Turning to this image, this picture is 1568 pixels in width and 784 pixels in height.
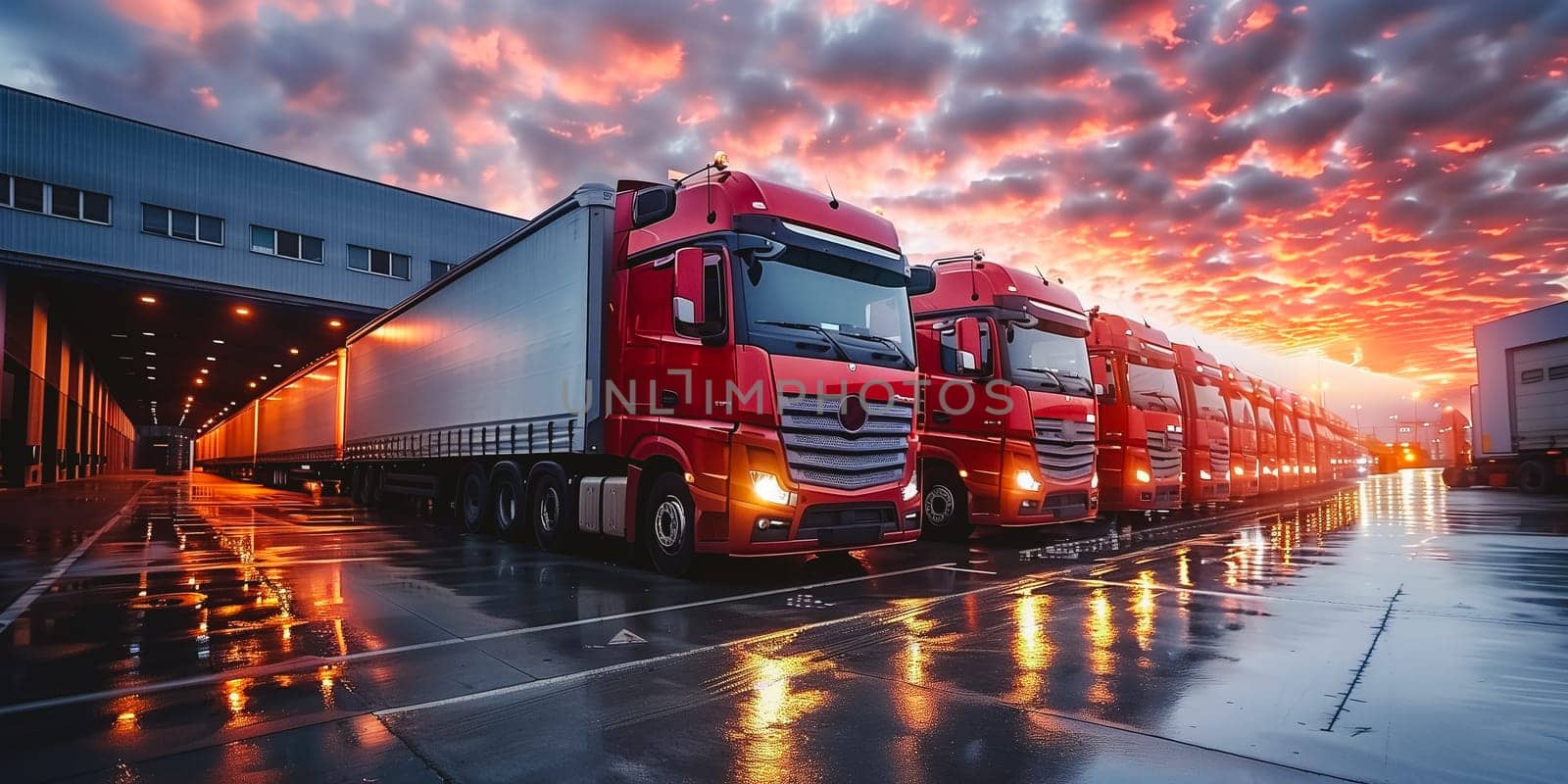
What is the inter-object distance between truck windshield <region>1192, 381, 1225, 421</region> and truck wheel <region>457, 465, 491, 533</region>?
531 inches

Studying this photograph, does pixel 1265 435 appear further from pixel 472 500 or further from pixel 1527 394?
pixel 472 500

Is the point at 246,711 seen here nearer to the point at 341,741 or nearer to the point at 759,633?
the point at 341,741

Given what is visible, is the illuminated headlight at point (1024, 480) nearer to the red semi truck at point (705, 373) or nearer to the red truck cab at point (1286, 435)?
the red semi truck at point (705, 373)

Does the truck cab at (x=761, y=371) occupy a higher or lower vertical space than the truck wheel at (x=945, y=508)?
higher

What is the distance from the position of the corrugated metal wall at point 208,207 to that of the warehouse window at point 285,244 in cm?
21

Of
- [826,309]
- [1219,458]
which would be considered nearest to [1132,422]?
[1219,458]

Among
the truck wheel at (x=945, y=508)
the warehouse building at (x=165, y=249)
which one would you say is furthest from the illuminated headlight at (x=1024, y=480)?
the warehouse building at (x=165, y=249)

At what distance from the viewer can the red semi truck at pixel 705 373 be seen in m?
7.28

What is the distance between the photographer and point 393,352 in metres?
16.5

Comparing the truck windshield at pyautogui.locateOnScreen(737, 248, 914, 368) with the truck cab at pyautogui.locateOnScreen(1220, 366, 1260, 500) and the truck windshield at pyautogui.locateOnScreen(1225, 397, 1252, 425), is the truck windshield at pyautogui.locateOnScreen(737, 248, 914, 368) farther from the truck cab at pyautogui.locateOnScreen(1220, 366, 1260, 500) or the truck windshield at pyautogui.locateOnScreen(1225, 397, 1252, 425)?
the truck windshield at pyautogui.locateOnScreen(1225, 397, 1252, 425)

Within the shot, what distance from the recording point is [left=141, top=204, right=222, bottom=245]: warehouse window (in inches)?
944

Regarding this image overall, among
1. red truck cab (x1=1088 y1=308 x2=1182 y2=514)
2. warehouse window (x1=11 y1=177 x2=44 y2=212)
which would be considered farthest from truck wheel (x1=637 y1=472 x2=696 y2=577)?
warehouse window (x1=11 y1=177 x2=44 y2=212)

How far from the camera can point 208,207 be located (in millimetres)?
25109

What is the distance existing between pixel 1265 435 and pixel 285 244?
3006 cm
